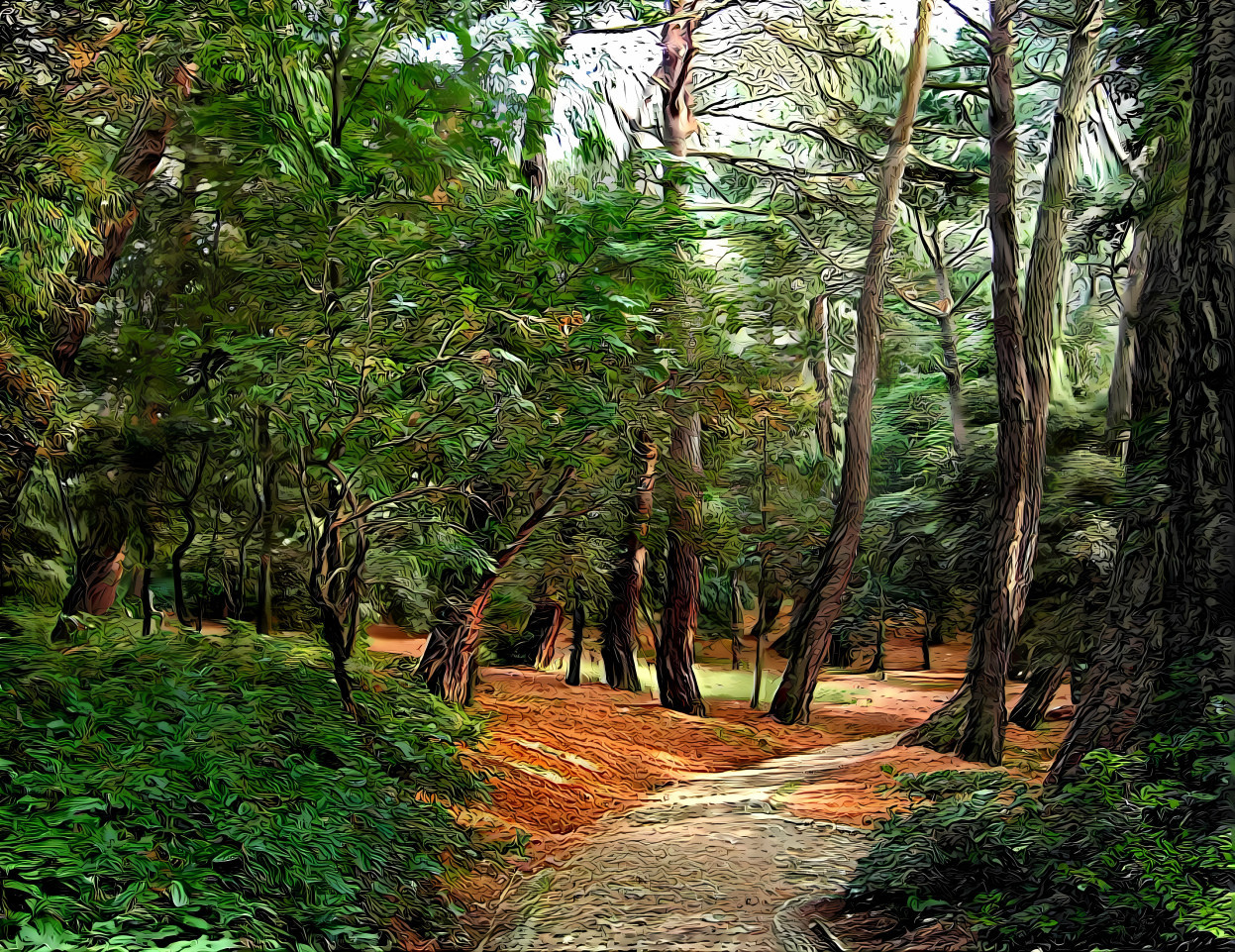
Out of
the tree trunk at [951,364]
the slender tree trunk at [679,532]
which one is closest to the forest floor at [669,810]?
the slender tree trunk at [679,532]

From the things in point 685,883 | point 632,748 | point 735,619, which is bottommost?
point 632,748

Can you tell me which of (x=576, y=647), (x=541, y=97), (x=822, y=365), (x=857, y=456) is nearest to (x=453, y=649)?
(x=541, y=97)

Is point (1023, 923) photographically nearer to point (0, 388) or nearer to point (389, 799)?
point (389, 799)

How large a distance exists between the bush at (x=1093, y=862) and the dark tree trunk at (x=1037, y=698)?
6033 millimetres

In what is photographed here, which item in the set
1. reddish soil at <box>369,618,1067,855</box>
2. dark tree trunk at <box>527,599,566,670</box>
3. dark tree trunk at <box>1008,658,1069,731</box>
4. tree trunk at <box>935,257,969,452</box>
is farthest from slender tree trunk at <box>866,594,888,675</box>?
dark tree trunk at <box>527,599,566,670</box>

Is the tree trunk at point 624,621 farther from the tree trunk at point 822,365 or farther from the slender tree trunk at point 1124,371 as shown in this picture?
the slender tree trunk at point 1124,371

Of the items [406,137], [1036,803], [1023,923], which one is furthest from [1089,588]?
[406,137]

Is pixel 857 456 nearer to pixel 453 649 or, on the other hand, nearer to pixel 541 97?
pixel 453 649

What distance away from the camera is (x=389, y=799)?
4.55m

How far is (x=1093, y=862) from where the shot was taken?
3.49 metres

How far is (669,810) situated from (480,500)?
307 centimetres

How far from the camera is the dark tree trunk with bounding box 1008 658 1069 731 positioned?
9.75 meters

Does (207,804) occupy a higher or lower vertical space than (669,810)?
higher

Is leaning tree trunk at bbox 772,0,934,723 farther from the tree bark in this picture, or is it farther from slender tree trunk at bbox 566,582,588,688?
the tree bark
